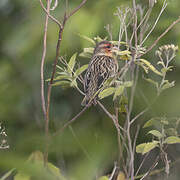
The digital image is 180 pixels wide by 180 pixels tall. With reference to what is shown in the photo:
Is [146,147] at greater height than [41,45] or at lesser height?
lesser

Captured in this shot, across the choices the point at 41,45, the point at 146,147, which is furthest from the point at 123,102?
the point at 41,45

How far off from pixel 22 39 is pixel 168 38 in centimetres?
100

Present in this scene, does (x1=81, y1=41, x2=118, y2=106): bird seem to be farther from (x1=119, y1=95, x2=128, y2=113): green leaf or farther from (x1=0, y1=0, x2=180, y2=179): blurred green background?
(x1=119, y1=95, x2=128, y2=113): green leaf

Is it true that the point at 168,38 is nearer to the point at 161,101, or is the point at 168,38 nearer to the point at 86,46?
the point at 86,46

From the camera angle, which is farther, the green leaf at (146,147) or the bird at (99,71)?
the bird at (99,71)

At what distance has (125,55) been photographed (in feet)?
5.74

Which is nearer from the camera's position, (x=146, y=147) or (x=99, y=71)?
(x=146, y=147)

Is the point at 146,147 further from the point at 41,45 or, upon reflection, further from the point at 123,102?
the point at 41,45

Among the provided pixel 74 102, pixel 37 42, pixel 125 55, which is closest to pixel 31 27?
pixel 37 42

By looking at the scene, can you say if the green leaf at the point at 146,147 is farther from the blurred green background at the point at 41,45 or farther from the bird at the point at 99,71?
the bird at the point at 99,71

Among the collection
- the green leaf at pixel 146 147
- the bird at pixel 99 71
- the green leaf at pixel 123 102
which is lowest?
the green leaf at pixel 146 147

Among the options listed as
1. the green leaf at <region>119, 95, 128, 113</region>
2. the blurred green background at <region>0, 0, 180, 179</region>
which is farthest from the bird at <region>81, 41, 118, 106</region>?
the green leaf at <region>119, 95, 128, 113</region>

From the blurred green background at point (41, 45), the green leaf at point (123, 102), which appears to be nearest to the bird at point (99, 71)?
the blurred green background at point (41, 45)

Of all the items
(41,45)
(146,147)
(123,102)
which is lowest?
(146,147)
